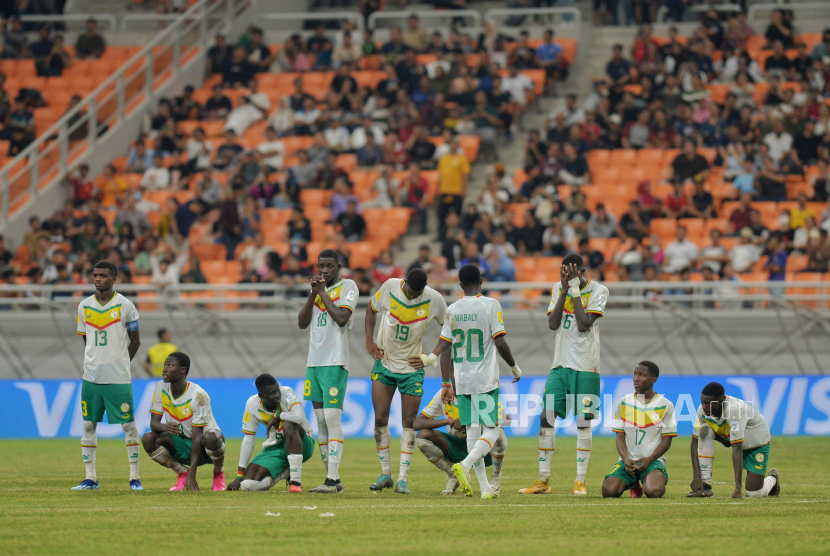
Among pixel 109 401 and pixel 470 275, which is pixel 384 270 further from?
pixel 470 275

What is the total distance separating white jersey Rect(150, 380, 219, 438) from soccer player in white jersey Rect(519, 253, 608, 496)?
3408 mm

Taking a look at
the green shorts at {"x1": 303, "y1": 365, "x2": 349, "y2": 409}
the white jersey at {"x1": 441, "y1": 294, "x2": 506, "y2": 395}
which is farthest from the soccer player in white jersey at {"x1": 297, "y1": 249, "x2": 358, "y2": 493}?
the white jersey at {"x1": 441, "y1": 294, "x2": 506, "y2": 395}

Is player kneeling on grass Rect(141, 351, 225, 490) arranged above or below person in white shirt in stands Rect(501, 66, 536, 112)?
below

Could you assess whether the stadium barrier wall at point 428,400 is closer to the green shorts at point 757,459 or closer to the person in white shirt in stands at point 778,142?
the person in white shirt in stands at point 778,142

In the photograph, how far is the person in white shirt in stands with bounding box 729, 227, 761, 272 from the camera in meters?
21.7

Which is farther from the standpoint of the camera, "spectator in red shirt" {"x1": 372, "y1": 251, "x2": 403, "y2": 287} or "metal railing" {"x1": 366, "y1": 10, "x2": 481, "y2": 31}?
"metal railing" {"x1": 366, "y1": 10, "x2": 481, "y2": 31}

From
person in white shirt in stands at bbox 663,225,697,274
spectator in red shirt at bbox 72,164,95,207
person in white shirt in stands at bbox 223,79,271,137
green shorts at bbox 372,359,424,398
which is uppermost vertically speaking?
person in white shirt in stands at bbox 223,79,271,137

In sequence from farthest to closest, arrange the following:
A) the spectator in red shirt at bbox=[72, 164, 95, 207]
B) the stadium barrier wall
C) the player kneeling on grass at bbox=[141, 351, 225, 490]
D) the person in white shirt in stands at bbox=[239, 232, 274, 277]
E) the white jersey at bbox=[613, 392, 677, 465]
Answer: the spectator in red shirt at bbox=[72, 164, 95, 207]
the person in white shirt in stands at bbox=[239, 232, 274, 277]
the stadium barrier wall
the player kneeling on grass at bbox=[141, 351, 225, 490]
the white jersey at bbox=[613, 392, 677, 465]

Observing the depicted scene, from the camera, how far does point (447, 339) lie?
1086 centimetres

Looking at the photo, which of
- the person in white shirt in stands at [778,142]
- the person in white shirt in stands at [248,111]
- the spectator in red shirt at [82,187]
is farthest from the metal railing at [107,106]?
the person in white shirt in stands at [778,142]

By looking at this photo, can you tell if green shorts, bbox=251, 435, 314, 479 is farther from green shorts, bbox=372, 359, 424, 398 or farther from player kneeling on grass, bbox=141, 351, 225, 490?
green shorts, bbox=372, 359, 424, 398

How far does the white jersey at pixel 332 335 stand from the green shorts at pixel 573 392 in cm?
214

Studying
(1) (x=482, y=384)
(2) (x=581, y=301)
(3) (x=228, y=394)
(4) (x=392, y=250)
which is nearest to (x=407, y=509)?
(1) (x=482, y=384)

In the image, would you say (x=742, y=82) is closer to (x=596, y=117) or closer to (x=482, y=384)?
(x=596, y=117)
